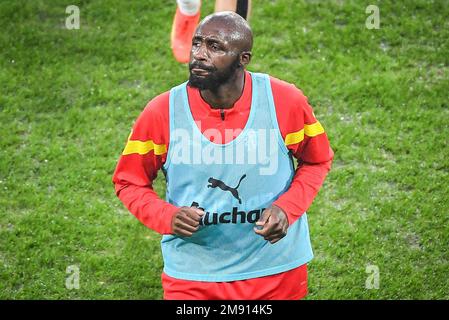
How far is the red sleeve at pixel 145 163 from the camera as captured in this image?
206 inches

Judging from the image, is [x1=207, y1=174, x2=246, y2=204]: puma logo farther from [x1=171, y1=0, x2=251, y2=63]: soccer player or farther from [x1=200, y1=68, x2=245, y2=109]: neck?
[x1=171, y1=0, x2=251, y2=63]: soccer player

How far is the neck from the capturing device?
17.1 ft

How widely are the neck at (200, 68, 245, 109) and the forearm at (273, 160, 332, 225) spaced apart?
21.7 inches

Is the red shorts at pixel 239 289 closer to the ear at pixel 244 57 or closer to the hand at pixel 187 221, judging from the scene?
the hand at pixel 187 221

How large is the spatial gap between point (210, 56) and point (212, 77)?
108mm

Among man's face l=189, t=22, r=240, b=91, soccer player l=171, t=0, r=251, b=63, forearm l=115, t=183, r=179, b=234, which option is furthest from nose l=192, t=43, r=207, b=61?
soccer player l=171, t=0, r=251, b=63

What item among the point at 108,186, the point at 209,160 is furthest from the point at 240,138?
the point at 108,186

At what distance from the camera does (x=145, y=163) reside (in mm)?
5352

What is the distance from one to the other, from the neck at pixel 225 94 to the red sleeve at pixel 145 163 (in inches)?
9.1

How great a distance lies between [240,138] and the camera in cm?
522

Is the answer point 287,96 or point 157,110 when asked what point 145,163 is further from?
point 287,96

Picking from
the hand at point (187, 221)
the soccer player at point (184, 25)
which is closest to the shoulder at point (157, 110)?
the hand at point (187, 221)

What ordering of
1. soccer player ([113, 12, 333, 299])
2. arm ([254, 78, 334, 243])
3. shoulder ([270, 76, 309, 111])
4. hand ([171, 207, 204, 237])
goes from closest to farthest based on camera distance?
hand ([171, 207, 204, 237]) → arm ([254, 78, 334, 243]) → soccer player ([113, 12, 333, 299]) → shoulder ([270, 76, 309, 111])

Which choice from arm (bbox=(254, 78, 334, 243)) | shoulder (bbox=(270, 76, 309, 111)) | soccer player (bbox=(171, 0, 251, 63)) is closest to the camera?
arm (bbox=(254, 78, 334, 243))
